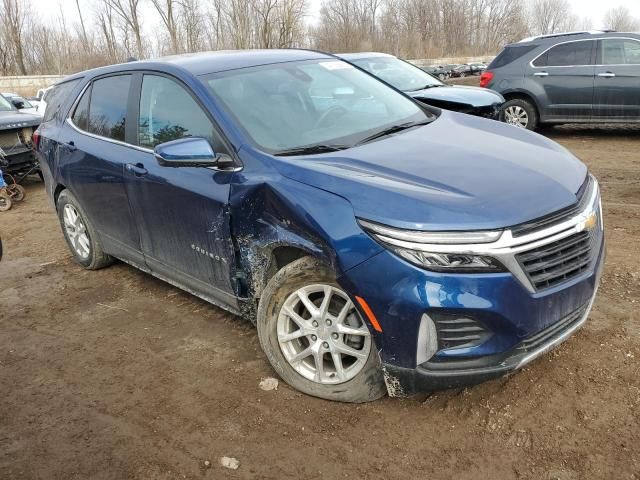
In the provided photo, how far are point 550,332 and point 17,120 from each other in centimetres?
923

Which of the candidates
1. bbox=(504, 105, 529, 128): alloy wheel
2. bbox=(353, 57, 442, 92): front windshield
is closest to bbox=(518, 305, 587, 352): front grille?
bbox=(353, 57, 442, 92): front windshield

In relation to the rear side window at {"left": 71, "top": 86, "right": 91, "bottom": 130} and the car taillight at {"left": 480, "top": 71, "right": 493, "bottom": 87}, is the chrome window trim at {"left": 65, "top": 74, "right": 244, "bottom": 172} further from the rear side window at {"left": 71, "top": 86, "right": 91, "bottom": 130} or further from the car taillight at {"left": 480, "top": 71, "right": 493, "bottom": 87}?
the car taillight at {"left": 480, "top": 71, "right": 493, "bottom": 87}

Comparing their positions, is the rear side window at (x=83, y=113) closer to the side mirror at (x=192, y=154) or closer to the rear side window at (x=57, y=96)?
the rear side window at (x=57, y=96)

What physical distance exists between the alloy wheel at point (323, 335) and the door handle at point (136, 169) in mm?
1507

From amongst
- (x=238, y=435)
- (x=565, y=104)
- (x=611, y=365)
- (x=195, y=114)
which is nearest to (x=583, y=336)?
(x=611, y=365)

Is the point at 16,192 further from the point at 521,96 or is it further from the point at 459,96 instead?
the point at 521,96

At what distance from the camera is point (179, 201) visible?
3600 mm

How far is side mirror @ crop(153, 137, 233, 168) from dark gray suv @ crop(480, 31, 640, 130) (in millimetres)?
8192

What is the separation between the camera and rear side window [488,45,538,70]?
10.3 metres

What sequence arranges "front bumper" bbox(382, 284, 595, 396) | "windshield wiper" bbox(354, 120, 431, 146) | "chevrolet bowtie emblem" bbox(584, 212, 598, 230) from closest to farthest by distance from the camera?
"front bumper" bbox(382, 284, 595, 396) < "chevrolet bowtie emblem" bbox(584, 212, 598, 230) < "windshield wiper" bbox(354, 120, 431, 146)

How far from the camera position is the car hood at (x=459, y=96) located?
7.80m

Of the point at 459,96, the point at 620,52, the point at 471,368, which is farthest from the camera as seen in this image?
the point at 620,52

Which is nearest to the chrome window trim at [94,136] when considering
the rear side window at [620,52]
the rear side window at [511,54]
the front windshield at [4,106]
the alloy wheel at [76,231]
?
the alloy wheel at [76,231]

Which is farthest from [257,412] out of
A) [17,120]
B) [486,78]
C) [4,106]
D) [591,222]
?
[4,106]
